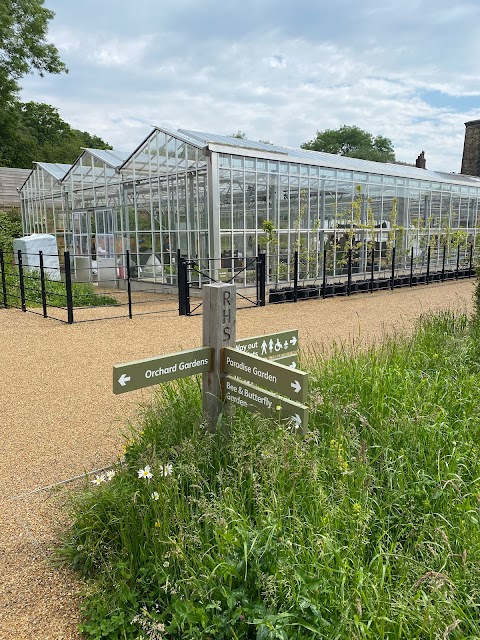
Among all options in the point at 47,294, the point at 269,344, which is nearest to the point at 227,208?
the point at 47,294

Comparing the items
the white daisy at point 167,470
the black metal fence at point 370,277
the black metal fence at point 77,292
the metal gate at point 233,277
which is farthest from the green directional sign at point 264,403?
the black metal fence at point 370,277

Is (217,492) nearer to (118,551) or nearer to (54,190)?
(118,551)

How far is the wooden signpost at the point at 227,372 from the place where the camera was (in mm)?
2477

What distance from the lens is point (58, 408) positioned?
4.64 m

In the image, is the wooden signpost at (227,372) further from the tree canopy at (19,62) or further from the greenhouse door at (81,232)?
the tree canopy at (19,62)

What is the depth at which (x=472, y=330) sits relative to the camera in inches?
215

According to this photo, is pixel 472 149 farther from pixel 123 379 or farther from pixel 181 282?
pixel 123 379

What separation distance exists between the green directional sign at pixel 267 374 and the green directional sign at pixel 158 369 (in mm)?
155

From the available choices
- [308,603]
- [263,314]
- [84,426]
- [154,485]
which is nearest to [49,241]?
[263,314]

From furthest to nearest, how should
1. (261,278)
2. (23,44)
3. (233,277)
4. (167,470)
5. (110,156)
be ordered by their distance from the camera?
(23,44), (110,156), (261,278), (233,277), (167,470)

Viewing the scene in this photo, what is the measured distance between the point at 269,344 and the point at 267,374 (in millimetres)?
578

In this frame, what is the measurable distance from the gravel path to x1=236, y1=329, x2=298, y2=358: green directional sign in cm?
113

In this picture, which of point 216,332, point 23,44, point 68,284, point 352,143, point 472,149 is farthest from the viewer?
point 352,143

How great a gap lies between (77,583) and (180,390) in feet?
5.02
